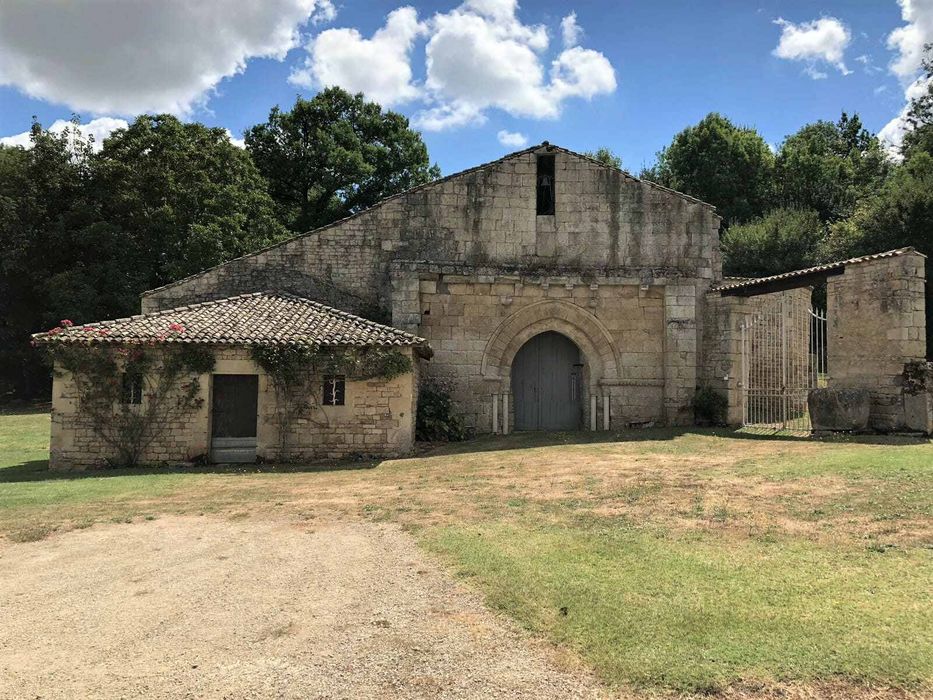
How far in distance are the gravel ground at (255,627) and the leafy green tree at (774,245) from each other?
88.5 feet

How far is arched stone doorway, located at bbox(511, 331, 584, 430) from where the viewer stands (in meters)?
16.3

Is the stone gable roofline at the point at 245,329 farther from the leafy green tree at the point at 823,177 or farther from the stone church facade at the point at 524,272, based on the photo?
the leafy green tree at the point at 823,177

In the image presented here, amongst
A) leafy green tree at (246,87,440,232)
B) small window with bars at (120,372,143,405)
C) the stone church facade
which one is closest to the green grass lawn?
small window with bars at (120,372,143,405)

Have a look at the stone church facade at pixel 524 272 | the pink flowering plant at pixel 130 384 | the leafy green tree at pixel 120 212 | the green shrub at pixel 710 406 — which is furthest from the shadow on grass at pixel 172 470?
the leafy green tree at pixel 120 212

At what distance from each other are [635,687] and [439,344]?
12.4 meters

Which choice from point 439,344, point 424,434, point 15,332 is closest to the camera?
point 424,434

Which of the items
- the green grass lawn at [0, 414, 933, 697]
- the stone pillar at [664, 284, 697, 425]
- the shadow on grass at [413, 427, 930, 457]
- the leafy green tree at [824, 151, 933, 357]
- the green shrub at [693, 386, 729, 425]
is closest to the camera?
the green grass lawn at [0, 414, 933, 697]

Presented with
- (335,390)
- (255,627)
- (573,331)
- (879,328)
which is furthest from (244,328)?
(879,328)

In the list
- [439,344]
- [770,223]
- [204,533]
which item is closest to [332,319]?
[439,344]

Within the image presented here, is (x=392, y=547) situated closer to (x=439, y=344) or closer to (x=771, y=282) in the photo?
(x=439, y=344)

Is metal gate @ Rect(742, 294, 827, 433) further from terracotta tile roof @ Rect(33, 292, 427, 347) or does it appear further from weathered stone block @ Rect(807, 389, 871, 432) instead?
terracotta tile roof @ Rect(33, 292, 427, 347)

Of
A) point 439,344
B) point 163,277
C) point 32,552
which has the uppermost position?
point 163,277

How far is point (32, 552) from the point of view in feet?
20.1

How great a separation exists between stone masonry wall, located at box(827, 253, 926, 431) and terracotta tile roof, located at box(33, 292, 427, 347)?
8.69m
